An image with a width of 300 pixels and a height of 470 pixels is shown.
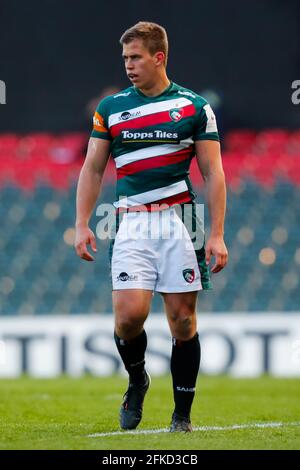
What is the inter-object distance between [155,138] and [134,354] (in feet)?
3.33

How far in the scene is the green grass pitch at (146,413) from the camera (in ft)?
15.4

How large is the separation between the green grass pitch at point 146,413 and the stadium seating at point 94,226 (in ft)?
6.15

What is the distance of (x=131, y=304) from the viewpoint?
5.07 meters

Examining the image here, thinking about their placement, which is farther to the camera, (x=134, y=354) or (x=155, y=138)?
(x=134, y=354)

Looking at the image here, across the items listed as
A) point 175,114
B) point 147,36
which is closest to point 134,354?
point 175,114

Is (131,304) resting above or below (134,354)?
above

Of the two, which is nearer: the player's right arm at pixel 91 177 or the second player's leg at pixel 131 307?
the second player's leg at pixel 131 307

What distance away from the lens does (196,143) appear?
521cm

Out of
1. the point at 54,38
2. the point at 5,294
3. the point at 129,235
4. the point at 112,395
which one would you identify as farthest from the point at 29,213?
the point at 129,235

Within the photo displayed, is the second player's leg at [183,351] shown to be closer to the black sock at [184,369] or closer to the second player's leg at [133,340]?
the black sock at [184,369]

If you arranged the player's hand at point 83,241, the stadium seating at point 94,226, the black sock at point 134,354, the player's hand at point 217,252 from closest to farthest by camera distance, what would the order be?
the player's hand at point 217,252
the player's hand at point 83,241
the black sock at point 134,354
the stadium seating at point 94,226

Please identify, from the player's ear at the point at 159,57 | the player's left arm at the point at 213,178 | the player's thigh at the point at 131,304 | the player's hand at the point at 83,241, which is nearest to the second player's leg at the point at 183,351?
the player's thigh at the point at 131,304

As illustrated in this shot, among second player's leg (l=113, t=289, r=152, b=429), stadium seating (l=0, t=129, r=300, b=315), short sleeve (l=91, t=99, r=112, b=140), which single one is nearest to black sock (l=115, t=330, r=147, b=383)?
second player's leg (l=113, t=289, r=152, b=429)

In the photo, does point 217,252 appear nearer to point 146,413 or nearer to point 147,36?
point 147,36
